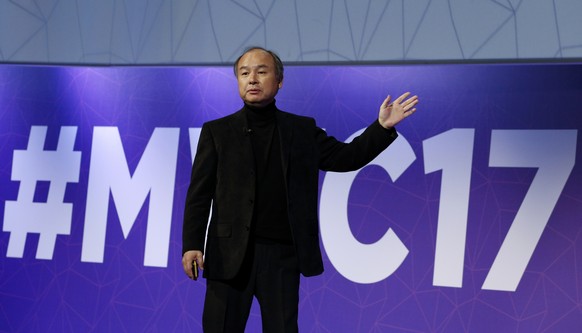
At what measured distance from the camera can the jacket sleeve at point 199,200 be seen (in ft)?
9.28

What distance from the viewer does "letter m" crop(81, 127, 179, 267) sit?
447 centimetres

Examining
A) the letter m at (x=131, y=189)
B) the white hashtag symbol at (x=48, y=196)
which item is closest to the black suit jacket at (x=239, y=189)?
the letter m at (x=131, y=189)

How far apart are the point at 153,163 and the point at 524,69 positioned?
1857 mm

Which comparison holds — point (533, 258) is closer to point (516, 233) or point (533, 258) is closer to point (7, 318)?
point (516, 233)

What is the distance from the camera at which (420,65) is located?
13.6 ft

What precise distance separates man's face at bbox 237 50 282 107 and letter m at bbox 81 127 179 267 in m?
1.66

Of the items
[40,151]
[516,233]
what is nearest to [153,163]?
[40,151]

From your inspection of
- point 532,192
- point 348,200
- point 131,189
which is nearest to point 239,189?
point 348,200

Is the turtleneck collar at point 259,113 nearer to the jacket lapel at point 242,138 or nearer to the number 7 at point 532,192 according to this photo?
the jacket lapel at point 242,138

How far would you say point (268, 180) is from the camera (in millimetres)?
2838

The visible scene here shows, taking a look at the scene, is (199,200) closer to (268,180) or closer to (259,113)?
(268,180)

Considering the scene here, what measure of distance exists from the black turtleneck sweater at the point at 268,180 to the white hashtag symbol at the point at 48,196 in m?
1.98

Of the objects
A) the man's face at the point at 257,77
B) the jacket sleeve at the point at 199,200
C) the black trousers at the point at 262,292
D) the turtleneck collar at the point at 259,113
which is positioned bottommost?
the black trousers at the point at 262,292

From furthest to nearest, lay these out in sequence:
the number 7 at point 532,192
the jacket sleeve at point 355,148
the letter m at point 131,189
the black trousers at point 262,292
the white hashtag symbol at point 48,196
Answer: the white hashtag symbol at point 48,196
the letter m at point 131,189
the number 7 at point 532,192
the jacket sleeve at point 355,148
the black trousers at point 262,292
